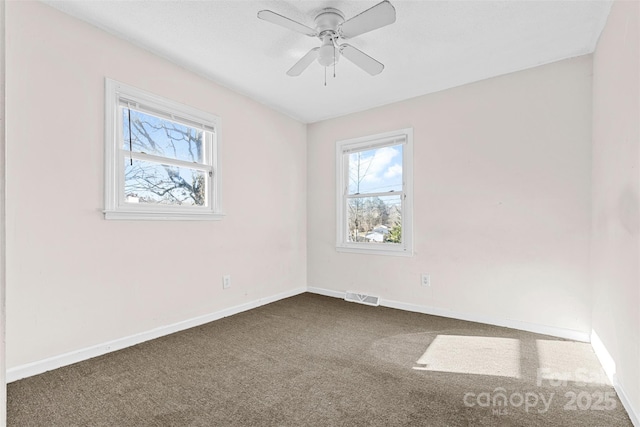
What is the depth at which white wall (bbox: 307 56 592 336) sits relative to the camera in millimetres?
2625

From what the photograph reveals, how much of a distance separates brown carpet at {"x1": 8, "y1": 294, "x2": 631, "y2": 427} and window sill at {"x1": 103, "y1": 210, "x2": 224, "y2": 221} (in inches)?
39.8

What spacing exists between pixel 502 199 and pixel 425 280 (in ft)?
3.69

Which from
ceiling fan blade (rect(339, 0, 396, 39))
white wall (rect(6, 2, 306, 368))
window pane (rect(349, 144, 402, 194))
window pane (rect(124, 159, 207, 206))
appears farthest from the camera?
window pane (rect(349, 144, 402, 194))

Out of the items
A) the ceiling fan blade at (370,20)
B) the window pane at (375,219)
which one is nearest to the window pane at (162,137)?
the ceiling fan blade at (370,20)

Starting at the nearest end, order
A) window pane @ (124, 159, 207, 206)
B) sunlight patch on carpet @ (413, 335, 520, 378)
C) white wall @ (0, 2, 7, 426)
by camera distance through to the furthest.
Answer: white wall @ (0, 2, 7, 426), sunlight patch on carpet @ (413, 335, 520, 378), window pane @ (124, 159, 207, 206)

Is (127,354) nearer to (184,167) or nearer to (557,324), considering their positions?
(184,167)

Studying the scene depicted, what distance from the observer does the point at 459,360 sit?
7.24ft

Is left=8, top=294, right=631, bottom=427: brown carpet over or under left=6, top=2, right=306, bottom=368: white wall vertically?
under

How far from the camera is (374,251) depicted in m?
3.73

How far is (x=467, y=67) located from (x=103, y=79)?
3035mm

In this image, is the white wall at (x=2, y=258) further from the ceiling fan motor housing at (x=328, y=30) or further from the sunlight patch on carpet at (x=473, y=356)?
the sunlight patch on carpet at (x=473, y=356)

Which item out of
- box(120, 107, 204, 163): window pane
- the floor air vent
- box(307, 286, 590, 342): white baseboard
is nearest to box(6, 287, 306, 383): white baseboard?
the floor air vent

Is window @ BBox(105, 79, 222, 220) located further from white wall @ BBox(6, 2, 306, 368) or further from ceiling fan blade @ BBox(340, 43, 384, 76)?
ceiling fan blade @ BBox(340, 43, 384, 76)

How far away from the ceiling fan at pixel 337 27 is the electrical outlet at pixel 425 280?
84.0 inches
